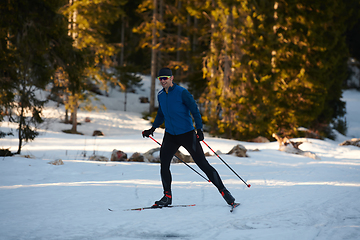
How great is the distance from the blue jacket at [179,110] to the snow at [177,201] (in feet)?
3.63

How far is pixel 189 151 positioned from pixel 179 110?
561 mm

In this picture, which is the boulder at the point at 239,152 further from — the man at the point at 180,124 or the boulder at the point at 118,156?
the man at the point at 180,124

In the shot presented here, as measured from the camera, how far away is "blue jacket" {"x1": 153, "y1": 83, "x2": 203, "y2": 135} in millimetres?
4352

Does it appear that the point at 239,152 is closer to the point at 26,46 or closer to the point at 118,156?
the point at 118,156

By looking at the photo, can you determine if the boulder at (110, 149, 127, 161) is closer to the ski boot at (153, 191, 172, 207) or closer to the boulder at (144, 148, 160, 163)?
the boulder at (144, 148, 160, 163)

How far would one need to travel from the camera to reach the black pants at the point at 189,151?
14.4 feet

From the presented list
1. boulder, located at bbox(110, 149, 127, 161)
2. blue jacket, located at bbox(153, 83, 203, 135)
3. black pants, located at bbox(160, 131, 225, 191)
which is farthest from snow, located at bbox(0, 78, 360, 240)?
blue jacket, located at bbox(153, 83, 203, 135)

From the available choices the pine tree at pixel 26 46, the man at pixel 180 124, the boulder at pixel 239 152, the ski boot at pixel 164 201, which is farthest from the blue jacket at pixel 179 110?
the pine tree at pixel 26 46

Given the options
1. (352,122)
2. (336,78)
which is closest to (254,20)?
(336,78)

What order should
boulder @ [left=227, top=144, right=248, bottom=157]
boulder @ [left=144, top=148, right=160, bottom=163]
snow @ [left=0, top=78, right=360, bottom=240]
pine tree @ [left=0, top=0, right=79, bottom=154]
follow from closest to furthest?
snow @ [left=0, top=78, right=360, bottom=240] < pine tree @ [left=0, top=0, right=79, bottom=154] < boulder @ [left=144, top=148, right=160, bottom=163] < boulder @ [left=227, top=144, right=248, bottom=157]

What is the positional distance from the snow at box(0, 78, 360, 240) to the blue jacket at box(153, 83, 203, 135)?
1105 millimetres

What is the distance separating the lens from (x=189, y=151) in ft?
14.4

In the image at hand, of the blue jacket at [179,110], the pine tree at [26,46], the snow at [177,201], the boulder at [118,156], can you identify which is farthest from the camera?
the boulder at [118,156]

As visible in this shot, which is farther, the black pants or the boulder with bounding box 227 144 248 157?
the boulder with bounding box 227 144 248 157
